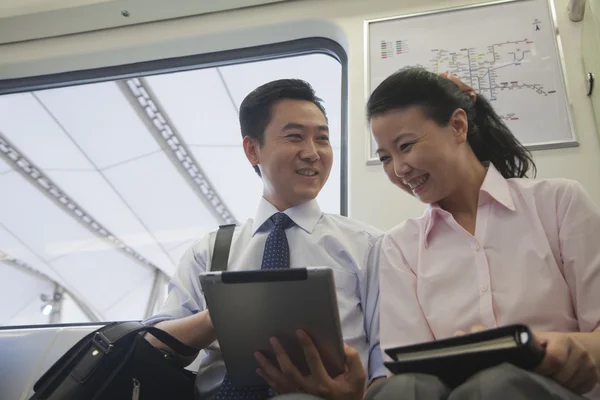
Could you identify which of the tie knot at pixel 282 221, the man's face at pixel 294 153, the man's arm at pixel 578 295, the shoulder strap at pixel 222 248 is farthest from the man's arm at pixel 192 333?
the man's arm at pixel 578 295

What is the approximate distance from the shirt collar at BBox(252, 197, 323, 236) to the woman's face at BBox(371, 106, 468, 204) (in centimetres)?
36

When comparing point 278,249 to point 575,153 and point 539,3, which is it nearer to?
point 575,153

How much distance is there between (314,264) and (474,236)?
1.45 feet

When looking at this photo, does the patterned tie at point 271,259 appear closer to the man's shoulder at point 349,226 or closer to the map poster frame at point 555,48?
the man's shoulder at point 349,226

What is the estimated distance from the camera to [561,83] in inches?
70.8

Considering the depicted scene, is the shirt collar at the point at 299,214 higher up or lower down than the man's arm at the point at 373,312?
higher up

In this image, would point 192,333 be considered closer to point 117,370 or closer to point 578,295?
point 117,370

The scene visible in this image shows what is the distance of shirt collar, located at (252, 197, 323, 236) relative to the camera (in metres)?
1.44

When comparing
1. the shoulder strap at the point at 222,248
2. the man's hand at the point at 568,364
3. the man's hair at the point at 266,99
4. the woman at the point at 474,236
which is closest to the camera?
the man's hand at the point at 568,364

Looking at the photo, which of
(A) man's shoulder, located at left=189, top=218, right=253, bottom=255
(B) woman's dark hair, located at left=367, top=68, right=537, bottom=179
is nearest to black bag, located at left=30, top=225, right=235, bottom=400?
(A) man's shoulder, located at left=189, top=218, right=253, bottom=255

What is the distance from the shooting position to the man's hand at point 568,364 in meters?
0.71

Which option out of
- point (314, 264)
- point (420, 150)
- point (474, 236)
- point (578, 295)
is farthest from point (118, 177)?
point (578, 295)

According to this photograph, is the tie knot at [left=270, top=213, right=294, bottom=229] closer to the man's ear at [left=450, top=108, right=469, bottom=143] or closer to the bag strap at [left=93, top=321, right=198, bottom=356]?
the bag strap at [left=93, top=321, right=198, bottom=356]

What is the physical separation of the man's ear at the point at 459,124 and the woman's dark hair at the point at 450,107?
0.04ft
